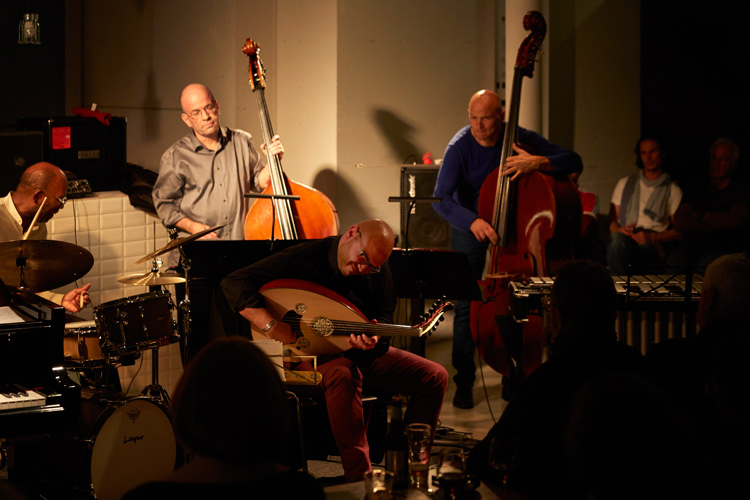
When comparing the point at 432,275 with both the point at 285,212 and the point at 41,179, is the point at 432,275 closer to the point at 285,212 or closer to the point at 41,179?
the point at 285,212

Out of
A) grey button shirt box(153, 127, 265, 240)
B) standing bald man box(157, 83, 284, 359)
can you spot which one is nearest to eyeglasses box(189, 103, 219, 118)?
standing bald man box(157, 83, 284, 359)

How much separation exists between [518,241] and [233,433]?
318cm

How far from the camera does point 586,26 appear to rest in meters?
7.26

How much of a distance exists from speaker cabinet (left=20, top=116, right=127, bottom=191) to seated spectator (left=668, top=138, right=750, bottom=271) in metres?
3.87

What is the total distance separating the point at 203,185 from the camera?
16.8 ft

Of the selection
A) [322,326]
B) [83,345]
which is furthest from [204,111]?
[322,326]

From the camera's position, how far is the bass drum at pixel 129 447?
11.6 ft

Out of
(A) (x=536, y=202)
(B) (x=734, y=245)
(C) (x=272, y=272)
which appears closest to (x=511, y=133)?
(A) (x=536, y=202)

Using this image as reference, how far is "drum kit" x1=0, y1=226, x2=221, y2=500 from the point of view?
3.53 meters

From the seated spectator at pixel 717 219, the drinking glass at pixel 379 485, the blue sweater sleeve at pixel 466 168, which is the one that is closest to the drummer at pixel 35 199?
the blue sweater sleeve at pixel 466 168

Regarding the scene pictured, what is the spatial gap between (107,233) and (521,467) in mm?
3858

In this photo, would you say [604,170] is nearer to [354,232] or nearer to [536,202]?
[536,202]

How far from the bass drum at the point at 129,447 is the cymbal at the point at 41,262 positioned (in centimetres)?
64

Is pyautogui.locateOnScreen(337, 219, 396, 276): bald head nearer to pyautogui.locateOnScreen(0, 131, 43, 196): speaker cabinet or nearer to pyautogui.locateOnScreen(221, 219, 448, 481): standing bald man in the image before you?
pyautogui.locateOnScreen(221, 219, 448, 481): standing bald man
